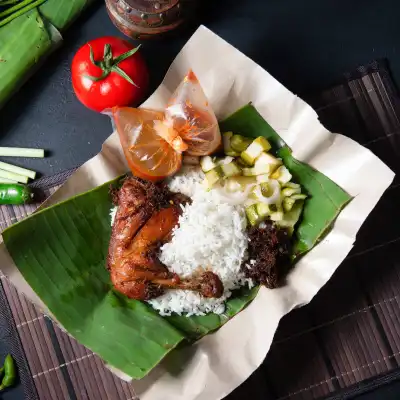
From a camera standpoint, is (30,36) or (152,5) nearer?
(152,5)

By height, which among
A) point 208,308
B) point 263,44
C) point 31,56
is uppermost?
point 31,56

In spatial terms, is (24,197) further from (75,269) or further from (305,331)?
(305,331)

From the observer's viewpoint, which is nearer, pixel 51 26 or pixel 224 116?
pixel 224 116

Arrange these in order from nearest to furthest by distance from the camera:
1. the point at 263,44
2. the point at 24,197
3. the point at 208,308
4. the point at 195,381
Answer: the point at 195,381 < the point at 208,308 < the point at 24,197 < the point at 263,44

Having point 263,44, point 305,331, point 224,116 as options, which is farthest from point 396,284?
point 263,44

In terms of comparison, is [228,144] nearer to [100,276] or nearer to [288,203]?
[288,203]

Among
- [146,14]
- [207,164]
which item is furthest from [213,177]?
[146,14]

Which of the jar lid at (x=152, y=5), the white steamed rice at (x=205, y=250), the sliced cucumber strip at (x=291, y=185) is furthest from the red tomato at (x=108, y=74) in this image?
the sliced cucumber strip at (x=291, y=185)

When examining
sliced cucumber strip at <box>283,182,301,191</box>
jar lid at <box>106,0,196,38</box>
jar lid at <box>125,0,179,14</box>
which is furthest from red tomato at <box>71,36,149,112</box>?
sliced cucumber strip at <box>283,182,301,191</box>
